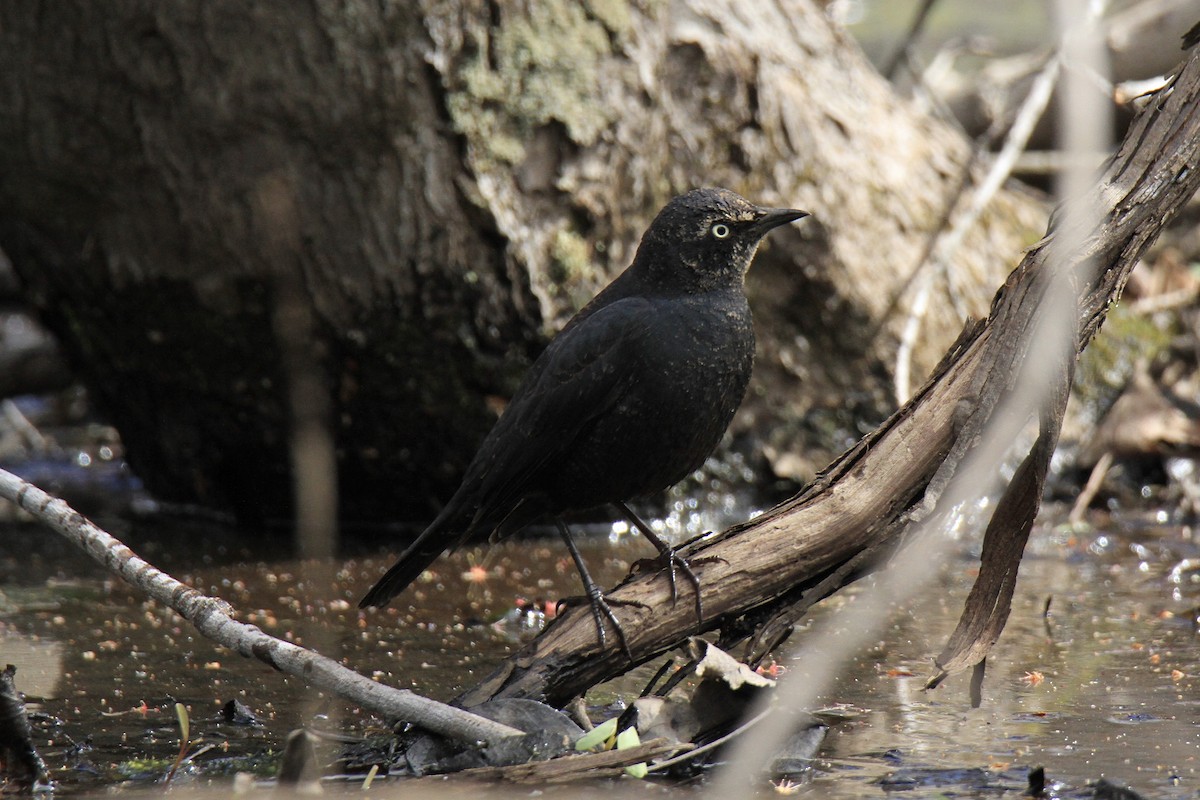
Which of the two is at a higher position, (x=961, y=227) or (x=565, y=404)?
(x=961, y=227)

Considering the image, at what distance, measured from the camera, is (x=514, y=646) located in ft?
13.6

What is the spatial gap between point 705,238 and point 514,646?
1.43 metres

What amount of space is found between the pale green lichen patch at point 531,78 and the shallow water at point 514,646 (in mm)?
1782

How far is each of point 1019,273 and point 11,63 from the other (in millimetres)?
4114

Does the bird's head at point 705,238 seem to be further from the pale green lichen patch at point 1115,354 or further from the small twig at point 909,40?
the small twig at point 909,40

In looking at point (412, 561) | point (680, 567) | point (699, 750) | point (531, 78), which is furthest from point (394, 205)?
point (699, 750)

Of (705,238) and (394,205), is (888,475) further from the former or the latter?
(394,205)

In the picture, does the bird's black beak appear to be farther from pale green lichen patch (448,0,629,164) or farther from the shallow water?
pale green lichen patch (448,0,629,164)

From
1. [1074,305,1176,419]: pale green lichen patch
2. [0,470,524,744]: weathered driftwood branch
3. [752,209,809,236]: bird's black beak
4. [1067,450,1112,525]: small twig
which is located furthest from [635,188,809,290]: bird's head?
[1074,305,1176,419]: pale green lichen patch

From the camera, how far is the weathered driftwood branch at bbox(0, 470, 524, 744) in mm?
2863

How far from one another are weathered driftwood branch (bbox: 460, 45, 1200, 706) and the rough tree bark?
2.49m

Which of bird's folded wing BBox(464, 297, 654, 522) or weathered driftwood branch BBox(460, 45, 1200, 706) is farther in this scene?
bird's folded wing BBox(464, 297, 654, 522)

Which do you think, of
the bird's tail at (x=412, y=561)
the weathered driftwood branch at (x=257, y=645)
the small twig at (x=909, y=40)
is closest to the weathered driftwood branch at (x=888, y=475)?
the weathered driftwood branch at (x=257, y=645)

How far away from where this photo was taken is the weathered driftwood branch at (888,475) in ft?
10.3
